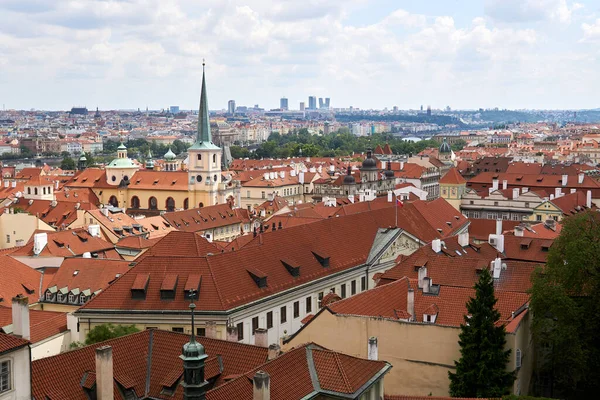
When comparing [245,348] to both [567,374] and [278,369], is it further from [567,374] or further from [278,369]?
[567,374]

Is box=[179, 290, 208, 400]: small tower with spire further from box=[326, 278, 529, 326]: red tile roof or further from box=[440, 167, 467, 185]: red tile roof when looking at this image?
box=[440, 167, 467, 185]: red tile roof

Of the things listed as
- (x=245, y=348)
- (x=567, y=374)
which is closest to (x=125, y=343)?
(x=245, y=348)

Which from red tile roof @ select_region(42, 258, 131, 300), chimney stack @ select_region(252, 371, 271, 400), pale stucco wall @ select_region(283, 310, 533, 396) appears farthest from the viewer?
red tile roof @ select_region(42, 258, 131, 300)

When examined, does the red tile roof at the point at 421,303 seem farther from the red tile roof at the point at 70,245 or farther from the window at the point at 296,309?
the red tile roof at the point at 70,245

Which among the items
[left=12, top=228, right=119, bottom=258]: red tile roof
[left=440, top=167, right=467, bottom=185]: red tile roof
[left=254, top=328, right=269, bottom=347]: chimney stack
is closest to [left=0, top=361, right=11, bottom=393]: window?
[left=254, top=328, right=269, bottom=347]: chimney stack

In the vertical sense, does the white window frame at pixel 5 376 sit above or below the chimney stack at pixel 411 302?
above

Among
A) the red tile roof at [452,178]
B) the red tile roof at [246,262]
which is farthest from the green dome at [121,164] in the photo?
the red tile roof at [246,262]

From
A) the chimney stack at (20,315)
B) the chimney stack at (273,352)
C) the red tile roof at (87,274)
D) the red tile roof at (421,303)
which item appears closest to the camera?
the chimney stack at (20,315)
